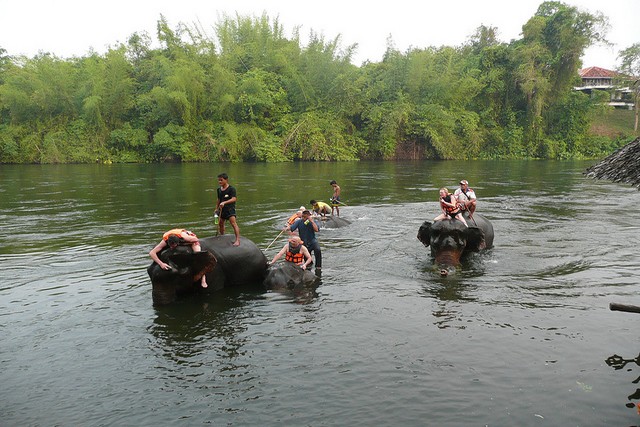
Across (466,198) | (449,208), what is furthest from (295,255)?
(466,198)

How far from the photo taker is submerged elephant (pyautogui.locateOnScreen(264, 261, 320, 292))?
34.1 ft

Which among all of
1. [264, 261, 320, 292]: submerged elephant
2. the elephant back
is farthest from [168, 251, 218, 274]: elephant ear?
[264, 261, 320, 292]: submerged elephant

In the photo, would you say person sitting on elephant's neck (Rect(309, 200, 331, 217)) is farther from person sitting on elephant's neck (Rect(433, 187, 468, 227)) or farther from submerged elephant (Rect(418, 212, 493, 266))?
person sitting on elephant's neck (Rect(433, 187, 468, 227))

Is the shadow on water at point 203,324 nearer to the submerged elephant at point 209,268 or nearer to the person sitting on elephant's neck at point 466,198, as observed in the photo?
the submerged elephant at point 209,268

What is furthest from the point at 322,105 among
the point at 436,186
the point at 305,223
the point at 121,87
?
the point at 305,223

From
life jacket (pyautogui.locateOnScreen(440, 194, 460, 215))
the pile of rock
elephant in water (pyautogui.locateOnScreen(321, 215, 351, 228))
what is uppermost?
the pile of rock

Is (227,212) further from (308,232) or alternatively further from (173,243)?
(173,243)

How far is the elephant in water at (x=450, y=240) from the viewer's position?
1155cm

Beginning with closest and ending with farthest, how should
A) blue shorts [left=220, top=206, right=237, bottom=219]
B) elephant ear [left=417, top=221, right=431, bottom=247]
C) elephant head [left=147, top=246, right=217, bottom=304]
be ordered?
1. elephant head [left=147, top=246, right=217, bottom=304]
2. blue shorts [left=220, top=206, right=237, bottom=219]
3. elephant ear [left=417, top=221, right=431, bottom=247]

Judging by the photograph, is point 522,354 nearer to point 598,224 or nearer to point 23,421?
point 23,421

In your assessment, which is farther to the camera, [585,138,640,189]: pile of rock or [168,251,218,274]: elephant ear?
[585,138,640,189]: pile of rock

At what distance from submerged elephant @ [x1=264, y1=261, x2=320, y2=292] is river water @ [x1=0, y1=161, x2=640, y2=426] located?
13.5 inches

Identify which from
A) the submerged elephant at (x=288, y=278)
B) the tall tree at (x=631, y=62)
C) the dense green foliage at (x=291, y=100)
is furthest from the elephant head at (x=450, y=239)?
the tall tree at (x=631, y=62)

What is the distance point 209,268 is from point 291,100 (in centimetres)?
4834
